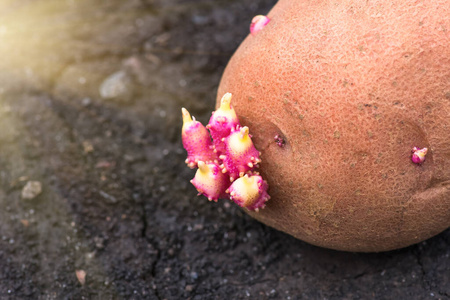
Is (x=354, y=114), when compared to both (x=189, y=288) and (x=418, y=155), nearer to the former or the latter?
(x=418, y=155)

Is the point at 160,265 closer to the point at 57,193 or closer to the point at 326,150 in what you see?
the point at 57,193

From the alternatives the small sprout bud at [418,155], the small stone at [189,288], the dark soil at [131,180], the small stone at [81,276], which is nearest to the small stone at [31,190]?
the dark soil at [131,180]

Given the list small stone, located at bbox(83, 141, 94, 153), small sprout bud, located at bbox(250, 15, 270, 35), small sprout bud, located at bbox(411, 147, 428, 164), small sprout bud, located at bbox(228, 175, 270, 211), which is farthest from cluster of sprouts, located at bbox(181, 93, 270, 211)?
small stone, located at bbox(83, 141, 94, 153)

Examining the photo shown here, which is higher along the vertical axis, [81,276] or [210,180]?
[210,180]

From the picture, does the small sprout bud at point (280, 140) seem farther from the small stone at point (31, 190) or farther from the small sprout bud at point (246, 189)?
the small stone at point (31, 190)

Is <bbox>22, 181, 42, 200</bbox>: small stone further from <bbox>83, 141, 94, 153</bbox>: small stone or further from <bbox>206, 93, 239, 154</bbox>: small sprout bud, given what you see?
<bbox>206, 93, 239, 154</bbox>: small sprout bud

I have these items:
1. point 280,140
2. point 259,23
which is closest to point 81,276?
point 280,140

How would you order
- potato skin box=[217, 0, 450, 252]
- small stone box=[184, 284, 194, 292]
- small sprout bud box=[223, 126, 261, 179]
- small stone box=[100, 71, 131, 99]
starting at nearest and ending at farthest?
potato skin box=[217, 0, 450, 252] < small sprout bud box=[223, 126, 261, 179] < small stone box=[184, 284, 194, 292] < small stone box=[100, 71, 131, 99]
